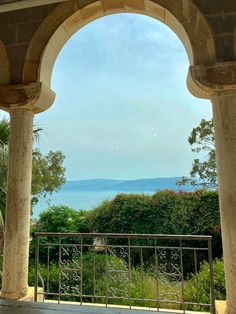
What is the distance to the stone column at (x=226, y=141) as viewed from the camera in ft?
7.60

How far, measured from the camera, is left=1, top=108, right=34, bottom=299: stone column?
2766 millimetres

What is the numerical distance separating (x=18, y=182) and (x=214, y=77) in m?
2.14

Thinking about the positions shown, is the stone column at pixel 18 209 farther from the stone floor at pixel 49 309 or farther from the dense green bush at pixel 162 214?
the dense green bush at pixel 162 214

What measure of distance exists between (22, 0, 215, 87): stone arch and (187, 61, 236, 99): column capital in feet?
0.44

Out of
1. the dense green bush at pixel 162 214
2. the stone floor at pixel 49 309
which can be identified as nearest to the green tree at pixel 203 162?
the dense green bush at pixel 162 214

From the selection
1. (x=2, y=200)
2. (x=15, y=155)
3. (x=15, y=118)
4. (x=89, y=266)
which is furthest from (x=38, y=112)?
(x=89, y=266)

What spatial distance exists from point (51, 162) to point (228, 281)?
10.00 meters

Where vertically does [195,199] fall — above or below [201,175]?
below

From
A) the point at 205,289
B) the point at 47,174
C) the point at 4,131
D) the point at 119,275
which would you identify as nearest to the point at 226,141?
the point at 205,289

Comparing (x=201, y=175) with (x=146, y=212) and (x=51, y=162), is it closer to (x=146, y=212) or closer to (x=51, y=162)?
(x=146, y=212)

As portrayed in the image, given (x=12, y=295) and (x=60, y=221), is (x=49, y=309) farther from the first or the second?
(x=60, y=221)

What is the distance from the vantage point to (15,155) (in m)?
2.94

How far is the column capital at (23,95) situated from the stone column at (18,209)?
0.07 metres

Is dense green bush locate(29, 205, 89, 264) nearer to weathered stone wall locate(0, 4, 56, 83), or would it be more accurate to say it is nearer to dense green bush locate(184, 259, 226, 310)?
dense green bush locate(184, 259, 226, 310)
